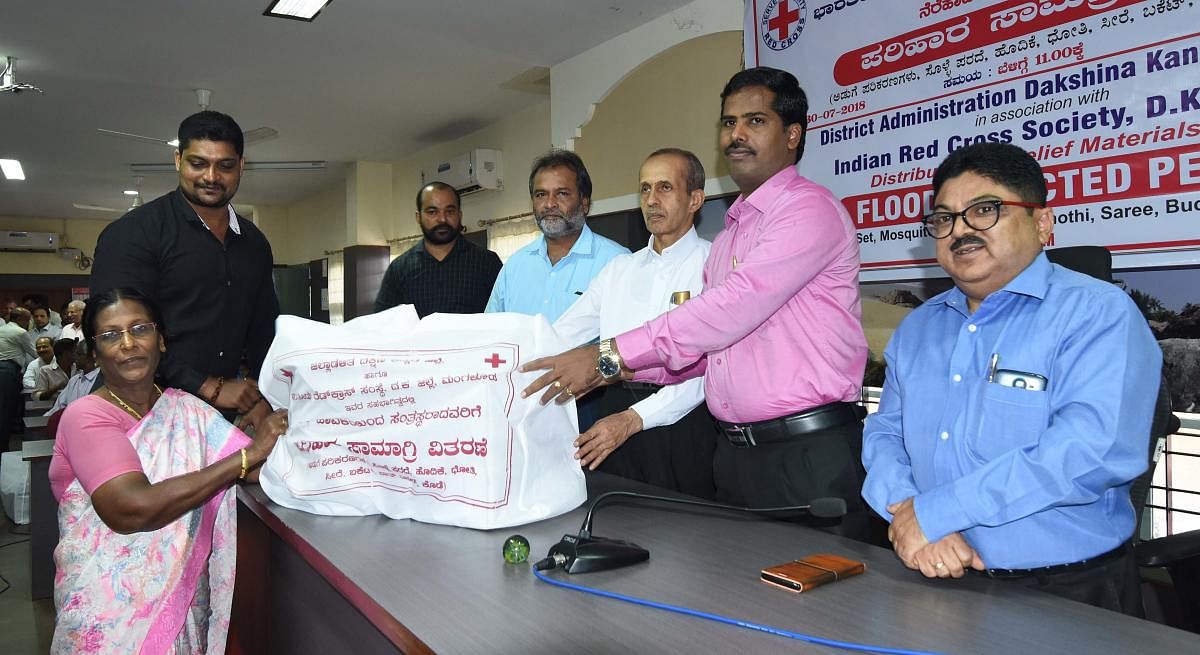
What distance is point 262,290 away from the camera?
232cm

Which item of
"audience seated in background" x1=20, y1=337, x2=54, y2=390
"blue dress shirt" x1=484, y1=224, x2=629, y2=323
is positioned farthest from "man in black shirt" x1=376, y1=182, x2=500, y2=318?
"audience seated in background" x1=20, y1=337, x2=54, y2=390

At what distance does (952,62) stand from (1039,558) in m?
2.34

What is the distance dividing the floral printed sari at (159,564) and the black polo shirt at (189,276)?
38 cm

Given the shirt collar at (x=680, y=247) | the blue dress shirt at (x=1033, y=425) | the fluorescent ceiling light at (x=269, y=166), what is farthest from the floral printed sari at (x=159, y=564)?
the fluorescent ceiling light at (x=269, y=166)

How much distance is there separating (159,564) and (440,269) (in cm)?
198

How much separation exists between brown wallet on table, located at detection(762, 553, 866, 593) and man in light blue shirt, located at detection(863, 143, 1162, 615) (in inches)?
4.0

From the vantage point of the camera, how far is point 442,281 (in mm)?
3406

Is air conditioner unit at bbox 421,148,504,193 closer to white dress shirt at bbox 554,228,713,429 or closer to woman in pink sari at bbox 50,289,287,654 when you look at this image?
white dress shirt at bbox 554,228,713,429

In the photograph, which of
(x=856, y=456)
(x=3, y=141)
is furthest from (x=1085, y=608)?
(x=3, y=141)

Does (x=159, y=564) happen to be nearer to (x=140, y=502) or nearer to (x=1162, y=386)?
(x=140, y=502)

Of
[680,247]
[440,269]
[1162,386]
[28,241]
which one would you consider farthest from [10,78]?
[28,241]

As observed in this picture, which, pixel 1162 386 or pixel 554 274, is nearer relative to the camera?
pixel 1162 386

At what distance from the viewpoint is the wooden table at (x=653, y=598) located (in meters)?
0.87

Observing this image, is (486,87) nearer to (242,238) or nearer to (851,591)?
(242,238)
